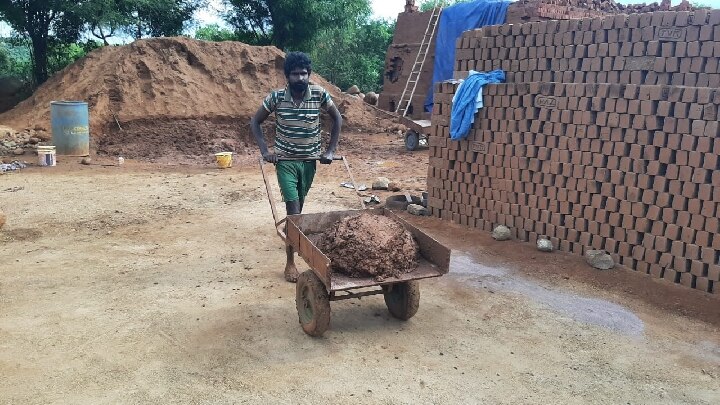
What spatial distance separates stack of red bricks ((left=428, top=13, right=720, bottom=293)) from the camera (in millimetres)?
5332

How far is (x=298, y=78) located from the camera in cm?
518

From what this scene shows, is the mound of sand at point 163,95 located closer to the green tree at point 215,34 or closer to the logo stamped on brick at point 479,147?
the green tree at point 215,34

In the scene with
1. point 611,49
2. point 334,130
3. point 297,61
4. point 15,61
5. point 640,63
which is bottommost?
point 334,130

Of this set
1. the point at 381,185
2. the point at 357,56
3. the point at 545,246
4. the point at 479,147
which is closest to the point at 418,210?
the point at 479,147

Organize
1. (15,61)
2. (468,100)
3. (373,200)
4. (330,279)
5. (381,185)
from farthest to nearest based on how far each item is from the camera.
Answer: (15,61), (381,185), (373,200), (468,100), (330,279)

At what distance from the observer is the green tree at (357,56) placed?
25047 millimetres

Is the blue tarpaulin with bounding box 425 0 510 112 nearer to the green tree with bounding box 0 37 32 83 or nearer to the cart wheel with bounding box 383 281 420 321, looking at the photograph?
the cart wheel with bounding box 383 281 420 321

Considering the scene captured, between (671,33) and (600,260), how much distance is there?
2292mm

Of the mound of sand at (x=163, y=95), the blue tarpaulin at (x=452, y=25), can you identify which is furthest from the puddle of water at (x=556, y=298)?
the blue tarpaulin at (x=452, y=25)

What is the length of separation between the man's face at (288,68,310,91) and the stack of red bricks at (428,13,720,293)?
110 inches

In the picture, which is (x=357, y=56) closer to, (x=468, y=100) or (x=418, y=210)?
(x=418, y=210)

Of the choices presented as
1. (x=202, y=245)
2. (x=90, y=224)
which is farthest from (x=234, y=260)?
(x=90, y=224)

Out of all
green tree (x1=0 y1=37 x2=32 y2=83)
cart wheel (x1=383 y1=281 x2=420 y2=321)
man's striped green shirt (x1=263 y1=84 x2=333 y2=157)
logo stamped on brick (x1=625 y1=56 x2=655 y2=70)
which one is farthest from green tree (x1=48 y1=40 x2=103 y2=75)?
cart wheel (x1=383 y1=281 x2=420 y2=321)

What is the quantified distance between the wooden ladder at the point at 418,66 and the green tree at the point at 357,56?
7.54m
